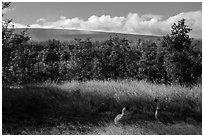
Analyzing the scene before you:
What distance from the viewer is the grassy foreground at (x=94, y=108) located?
504 cm

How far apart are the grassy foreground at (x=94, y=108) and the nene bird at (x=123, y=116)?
96 millimetres

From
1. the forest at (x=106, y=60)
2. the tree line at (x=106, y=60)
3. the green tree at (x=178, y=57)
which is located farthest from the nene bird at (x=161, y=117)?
the green tree at (x=178, y=57)

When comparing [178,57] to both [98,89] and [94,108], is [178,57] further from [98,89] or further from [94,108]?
[94,108]

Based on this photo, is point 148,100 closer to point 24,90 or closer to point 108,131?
point 108,131

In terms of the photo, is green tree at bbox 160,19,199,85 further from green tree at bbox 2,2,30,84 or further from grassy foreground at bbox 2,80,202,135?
green tree at bbox 2,2,30,84

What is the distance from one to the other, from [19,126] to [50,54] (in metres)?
4.59

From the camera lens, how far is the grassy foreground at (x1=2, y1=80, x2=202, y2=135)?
504cm

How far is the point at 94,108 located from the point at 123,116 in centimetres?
75

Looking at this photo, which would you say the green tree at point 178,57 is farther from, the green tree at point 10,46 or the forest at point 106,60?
the green tree at point 10,46

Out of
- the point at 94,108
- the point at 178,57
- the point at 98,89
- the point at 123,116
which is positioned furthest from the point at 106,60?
the point at 123,116

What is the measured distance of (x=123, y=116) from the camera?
5176 mm

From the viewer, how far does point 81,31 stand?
650cm

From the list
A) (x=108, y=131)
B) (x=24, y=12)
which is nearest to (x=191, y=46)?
(x=108, y=131)

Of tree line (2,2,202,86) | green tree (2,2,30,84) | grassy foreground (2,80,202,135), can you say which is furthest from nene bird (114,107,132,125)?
green tree (2,2,30,84)
